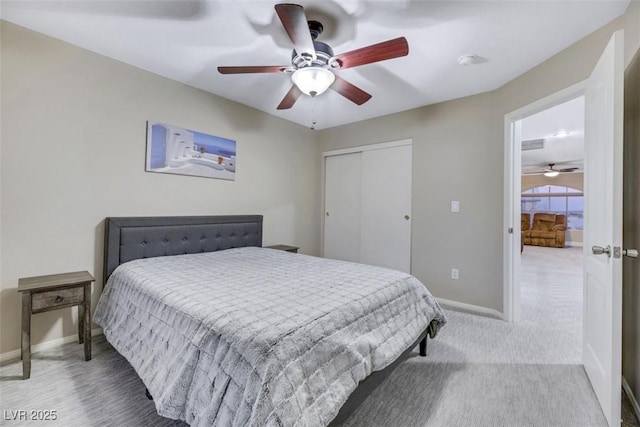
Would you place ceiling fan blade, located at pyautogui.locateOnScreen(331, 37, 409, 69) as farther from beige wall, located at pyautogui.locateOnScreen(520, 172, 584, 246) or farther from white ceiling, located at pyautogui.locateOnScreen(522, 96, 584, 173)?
beige wall, located at pyautogui.locateOnScreen(520, 172, 584, 246)

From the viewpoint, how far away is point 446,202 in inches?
132

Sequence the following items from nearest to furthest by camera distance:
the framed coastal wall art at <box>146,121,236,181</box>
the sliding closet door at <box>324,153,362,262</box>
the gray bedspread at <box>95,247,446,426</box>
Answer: the gray bedspread at <box>95,247,446,426</box> → the framed coastal wall art at <box>146,121,236,181</box> → the sliding closet door at <box>324,153,362,262</box>

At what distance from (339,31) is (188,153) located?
1.93 m

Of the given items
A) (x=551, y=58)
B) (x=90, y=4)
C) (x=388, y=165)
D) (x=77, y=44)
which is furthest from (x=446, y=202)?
(x=77, y=44)

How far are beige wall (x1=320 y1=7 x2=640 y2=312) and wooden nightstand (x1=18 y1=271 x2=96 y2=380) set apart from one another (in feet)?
10.9

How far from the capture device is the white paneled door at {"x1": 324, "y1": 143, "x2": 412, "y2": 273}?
12.2ft

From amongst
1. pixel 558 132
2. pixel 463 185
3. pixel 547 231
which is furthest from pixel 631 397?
pixel 547 231

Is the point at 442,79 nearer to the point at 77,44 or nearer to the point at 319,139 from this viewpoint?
the point at 319,139

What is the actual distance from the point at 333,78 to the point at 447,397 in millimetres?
2188

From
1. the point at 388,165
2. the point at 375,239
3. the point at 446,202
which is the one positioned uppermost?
the point at 388,165

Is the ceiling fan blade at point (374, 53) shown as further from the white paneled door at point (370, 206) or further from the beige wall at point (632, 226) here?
the white paneled door at point (370, 206)

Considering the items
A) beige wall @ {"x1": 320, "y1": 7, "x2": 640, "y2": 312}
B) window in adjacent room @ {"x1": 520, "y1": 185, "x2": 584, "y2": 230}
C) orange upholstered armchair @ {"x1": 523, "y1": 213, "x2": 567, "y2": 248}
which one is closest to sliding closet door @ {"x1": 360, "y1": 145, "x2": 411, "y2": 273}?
beige wall @ {"x1": 320, "y1": 7, "x2": 640, "y2": 312}

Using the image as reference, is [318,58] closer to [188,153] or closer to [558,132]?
[188,153]

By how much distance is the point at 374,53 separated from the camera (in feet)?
5.62
